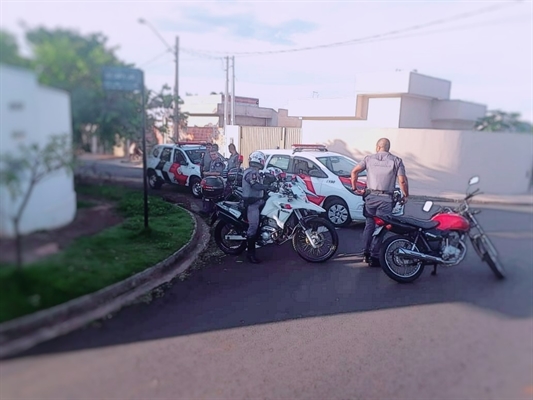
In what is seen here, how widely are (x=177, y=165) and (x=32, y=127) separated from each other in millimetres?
1299

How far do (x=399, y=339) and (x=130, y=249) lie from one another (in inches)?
86.9

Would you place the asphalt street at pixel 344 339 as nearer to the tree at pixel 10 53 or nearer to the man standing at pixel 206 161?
the man standing at pixel 206 161

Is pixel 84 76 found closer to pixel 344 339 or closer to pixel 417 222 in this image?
pixel 417 222

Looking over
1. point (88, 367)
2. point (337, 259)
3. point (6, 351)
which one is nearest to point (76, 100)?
point (6, 351)

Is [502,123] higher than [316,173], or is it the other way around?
[502,123]

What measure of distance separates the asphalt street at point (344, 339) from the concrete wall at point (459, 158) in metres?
0.21

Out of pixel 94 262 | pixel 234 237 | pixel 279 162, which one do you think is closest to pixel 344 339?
pixel 234 237

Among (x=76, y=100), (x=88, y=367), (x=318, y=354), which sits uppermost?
(x=76, y=100)

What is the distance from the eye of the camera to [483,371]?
2602 mm

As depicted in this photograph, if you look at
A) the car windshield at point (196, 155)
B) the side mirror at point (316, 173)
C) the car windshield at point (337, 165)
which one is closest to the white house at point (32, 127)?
the car windshield at point (196, 155)

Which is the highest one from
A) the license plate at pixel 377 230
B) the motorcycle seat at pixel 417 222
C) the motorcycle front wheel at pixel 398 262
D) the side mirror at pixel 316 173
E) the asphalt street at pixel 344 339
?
the motorcycle seat at pixel 417 222

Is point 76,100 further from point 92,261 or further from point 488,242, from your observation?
point 488,242

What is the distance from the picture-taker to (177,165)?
2445 mm

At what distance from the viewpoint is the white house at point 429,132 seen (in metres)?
2.63
